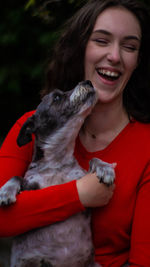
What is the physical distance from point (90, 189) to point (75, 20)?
5.44 feet

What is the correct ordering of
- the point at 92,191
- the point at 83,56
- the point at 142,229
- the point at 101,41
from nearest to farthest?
the point at 92,191 → the point at 142,229 → the point at 101,41 → the point at 83,56

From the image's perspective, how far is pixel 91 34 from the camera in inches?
132

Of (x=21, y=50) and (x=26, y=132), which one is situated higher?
(x=21, y=50)

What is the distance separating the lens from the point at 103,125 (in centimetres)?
354

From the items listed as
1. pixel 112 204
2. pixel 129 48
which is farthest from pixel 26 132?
pixel 129 48

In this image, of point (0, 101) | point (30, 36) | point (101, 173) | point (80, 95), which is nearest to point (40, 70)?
point (30, 36)

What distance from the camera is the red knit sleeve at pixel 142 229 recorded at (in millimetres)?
2949

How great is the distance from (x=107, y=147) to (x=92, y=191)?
54 centimetres

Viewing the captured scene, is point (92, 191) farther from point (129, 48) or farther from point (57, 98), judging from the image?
point (129, 48)

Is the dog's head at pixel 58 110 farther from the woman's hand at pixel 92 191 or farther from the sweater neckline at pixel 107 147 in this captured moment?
the woman's hand at pixel 92 191

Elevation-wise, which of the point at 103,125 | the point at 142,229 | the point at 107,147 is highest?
the point at 103,125

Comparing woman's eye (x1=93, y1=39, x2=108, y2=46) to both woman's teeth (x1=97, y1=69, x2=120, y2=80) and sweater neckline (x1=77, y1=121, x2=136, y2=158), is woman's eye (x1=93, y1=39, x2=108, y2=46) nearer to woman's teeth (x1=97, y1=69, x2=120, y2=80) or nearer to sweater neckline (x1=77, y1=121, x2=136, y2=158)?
woman's teeth (x1=97, y1=69, x2=120, y2=80)

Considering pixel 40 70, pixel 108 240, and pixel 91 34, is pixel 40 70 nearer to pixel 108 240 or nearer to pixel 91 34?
pixel 91 34

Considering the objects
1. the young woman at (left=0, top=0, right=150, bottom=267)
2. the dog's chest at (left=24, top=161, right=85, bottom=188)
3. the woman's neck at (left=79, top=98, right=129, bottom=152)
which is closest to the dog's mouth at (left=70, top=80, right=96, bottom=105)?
the young woman at (left=0, top=0, right=150, bottom=267)
